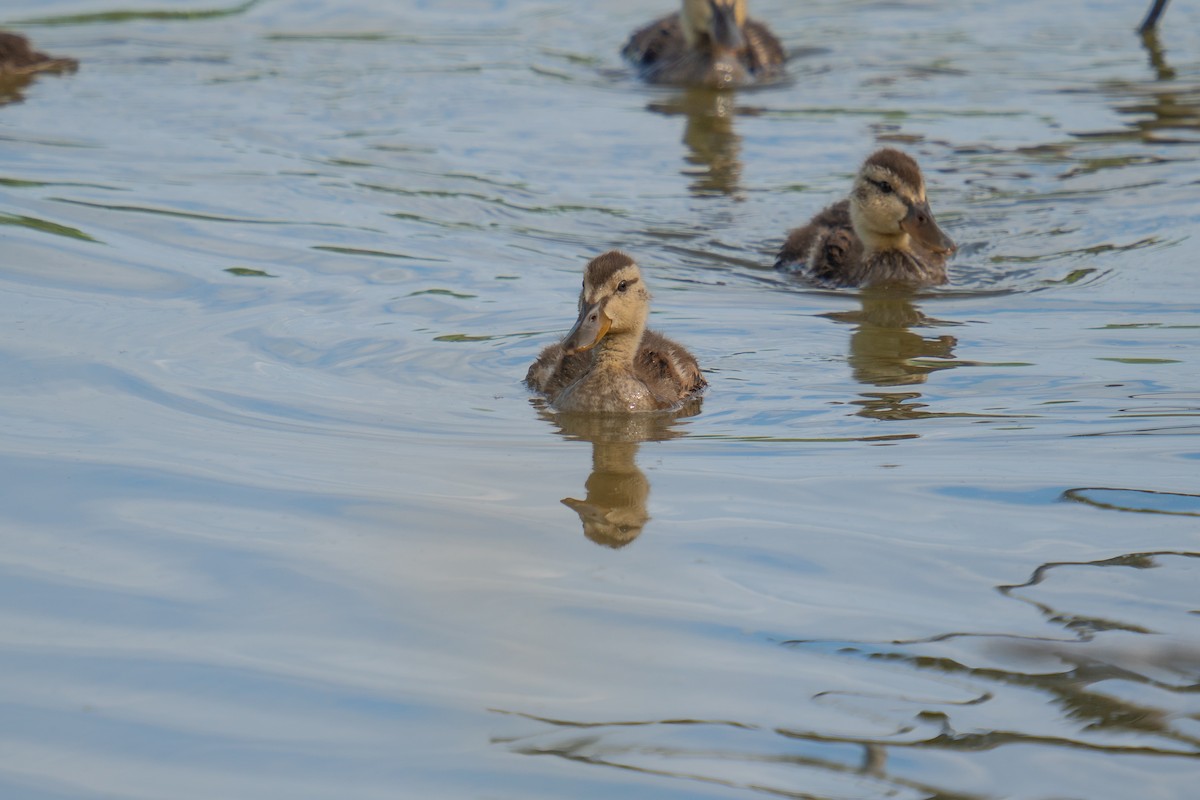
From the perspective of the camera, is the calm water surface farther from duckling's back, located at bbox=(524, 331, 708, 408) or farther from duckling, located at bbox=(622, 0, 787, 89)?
duckling, located at bbox=(622, 0, 787, 89)

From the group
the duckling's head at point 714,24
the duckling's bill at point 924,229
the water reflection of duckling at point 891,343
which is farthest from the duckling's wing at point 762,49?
the water reflection of duckling at point 891,343

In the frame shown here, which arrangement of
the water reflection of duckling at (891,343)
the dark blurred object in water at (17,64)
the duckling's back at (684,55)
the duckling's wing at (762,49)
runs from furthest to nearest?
the duckling's wing at (762,49) → the duckling's back at (684,55) → the dark blurred object in water at (17,64) → the water reflection of duckling at (891,343)

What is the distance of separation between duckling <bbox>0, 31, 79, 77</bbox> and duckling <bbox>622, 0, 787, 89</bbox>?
16.8 ft

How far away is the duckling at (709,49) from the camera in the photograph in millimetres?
15078

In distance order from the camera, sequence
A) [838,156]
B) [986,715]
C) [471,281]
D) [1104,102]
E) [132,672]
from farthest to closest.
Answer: [1104,102] → [838,156] → [471,281] → [132,672] → [986,715]

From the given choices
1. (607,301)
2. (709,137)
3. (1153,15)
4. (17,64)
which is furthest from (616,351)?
(1153,15)

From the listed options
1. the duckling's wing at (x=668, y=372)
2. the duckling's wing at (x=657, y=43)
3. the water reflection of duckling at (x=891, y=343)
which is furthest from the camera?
the duckling's wing at (x=657, y=43)

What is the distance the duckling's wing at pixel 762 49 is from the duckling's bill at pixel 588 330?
887cm

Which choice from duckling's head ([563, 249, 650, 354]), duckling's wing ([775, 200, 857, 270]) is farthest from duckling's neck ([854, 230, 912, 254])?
duckling's head ([563, 249, 650, 354])

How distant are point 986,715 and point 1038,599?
0.76 meters

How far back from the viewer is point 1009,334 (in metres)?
8.02

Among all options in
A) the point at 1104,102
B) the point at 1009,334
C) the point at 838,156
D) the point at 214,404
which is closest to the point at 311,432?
the point at 214,404

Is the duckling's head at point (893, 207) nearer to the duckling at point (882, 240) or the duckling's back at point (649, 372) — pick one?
the duckling at point (882, 240)

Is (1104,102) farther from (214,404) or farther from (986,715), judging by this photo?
(986,715)
